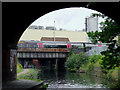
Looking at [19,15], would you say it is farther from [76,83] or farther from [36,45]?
[36,45]

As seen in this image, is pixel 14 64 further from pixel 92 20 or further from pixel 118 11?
pixel 92 20

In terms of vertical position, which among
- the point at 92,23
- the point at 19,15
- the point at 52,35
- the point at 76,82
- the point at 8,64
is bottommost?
the point at 76,82

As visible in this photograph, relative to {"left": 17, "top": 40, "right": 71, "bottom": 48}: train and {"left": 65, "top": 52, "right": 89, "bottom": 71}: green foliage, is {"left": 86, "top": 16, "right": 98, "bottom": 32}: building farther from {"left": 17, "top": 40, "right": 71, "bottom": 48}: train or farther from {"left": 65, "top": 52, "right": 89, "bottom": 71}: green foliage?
{"left": 65, "top": 52, "right": 89, "bottom": 71}: green foliage

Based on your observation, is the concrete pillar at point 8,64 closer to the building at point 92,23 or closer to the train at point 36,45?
the train at point 36,45

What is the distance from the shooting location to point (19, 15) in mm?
12820

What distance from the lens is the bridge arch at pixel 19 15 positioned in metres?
11.3

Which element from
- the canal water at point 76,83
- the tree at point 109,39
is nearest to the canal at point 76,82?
the canal water at point 76,83

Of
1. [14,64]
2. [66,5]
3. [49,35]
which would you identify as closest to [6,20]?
[66,5]

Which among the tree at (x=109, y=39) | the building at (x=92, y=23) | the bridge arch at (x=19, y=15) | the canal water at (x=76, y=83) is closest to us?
the bridge arch at (x=19, y=15)

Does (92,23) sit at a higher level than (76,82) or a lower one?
higher

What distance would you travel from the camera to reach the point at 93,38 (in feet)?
43.1

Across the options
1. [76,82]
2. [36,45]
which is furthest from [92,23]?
[76,82]

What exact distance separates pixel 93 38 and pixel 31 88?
477 centimetres

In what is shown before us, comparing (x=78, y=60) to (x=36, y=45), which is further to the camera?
(x=36, y=45)
